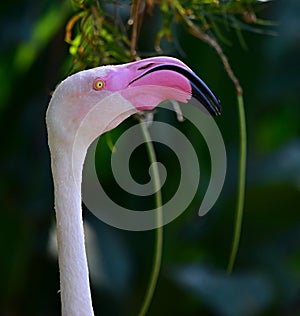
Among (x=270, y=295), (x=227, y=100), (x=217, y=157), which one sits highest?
(x=217, y=157)

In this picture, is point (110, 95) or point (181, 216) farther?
point (181, 216)

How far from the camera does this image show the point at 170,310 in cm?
309

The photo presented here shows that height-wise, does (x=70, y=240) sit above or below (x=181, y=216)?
above

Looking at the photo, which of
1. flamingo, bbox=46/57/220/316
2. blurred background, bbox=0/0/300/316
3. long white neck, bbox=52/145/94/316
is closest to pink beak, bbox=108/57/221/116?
flamingo, bbox=46/57/220/316

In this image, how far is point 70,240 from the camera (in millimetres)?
1075

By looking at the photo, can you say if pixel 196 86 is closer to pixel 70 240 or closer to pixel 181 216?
pixel 70 240

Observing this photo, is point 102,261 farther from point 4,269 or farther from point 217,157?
point 217,157

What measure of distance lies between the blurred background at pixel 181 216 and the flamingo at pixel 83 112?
1.80 m

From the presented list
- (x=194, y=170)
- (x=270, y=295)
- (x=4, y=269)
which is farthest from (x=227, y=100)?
(x=4, y=269)

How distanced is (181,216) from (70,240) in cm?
197

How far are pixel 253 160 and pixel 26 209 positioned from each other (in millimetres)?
871

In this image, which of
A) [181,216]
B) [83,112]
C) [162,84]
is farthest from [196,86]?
[181,216]

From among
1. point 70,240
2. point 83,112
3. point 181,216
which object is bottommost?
point 181,216

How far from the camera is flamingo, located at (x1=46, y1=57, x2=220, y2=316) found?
3.35ft
